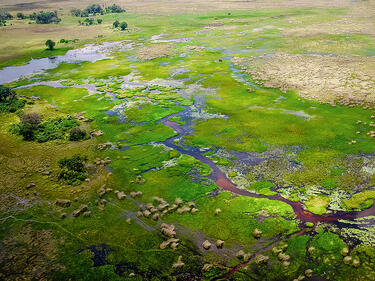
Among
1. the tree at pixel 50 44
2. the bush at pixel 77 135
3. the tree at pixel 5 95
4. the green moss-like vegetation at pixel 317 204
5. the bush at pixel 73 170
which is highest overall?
the tree at pixel 50 44

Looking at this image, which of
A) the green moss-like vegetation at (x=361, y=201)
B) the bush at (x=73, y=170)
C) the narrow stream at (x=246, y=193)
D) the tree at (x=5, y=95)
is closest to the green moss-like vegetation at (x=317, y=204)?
the narrow stream at (x=246, y=193)

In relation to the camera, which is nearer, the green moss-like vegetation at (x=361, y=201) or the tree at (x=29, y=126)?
the green moss-like vegetation at (x=361, y=201)

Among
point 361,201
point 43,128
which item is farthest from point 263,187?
point 43,128

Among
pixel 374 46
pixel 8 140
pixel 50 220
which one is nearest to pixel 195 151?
pixel 50 220

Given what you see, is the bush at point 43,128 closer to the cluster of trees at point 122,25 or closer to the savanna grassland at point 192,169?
the savanna grassland at point 192,169

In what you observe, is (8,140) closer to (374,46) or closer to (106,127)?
(106,127)

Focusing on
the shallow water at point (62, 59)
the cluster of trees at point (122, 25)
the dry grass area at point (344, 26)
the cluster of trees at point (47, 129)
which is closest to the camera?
the cluster of trees at point (47, 129)

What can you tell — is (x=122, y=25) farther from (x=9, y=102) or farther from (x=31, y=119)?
(x=31, y=119)

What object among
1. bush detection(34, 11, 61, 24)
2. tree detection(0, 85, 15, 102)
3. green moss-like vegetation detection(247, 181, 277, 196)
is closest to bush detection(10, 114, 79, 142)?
tree detection(0, 85, 15, 102)
